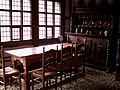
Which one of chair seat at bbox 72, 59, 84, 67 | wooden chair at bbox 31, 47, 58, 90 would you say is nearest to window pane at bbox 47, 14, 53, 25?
chair seat at bbox 72, 59, 84, 67

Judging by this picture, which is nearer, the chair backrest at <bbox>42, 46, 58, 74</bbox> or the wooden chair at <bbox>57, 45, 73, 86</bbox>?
the chair backrest at <bbox>42, 46, 58, 74</bbox>

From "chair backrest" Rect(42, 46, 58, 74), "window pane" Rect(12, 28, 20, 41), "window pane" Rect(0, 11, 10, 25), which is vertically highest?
"window pane" Rect(0, 11, 10, 25)

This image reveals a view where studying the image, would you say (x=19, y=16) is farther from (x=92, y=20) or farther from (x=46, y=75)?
(x=46, y=75)

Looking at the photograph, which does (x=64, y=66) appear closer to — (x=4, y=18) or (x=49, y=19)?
(x=4, y=18)

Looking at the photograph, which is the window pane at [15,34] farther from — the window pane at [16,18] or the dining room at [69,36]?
the window pane at [16,18]

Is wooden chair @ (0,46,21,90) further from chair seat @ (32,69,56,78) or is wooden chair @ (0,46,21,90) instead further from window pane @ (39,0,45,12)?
window pane @ (39,0,45,12)

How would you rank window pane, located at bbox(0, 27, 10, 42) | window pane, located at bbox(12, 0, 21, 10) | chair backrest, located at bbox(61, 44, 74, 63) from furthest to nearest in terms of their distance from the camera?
1. window pane, located at bbox(12, 0, 21, 10)
2. window pane, located at bbox(0, 27, 10, 42)
3. chair backrest, located at bbox(61, 44, 74, 63)

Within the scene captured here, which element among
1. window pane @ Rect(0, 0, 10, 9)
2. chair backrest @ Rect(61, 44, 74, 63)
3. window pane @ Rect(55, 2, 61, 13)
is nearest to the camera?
chair backrest @ Rect(61, 44, 74, 63)

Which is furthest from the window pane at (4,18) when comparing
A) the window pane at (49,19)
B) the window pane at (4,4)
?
the window pane at (49,19)

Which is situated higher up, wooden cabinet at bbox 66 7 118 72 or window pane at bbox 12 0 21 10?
window pane at bbox 12 0 21 10

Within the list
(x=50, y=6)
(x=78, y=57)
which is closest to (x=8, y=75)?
(x=78, y=57)

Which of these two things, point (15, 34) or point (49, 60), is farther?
point (15, 34)

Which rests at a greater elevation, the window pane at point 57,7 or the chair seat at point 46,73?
the window pane at point 57,7

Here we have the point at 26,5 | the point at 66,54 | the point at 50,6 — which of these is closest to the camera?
the point at 66,54
